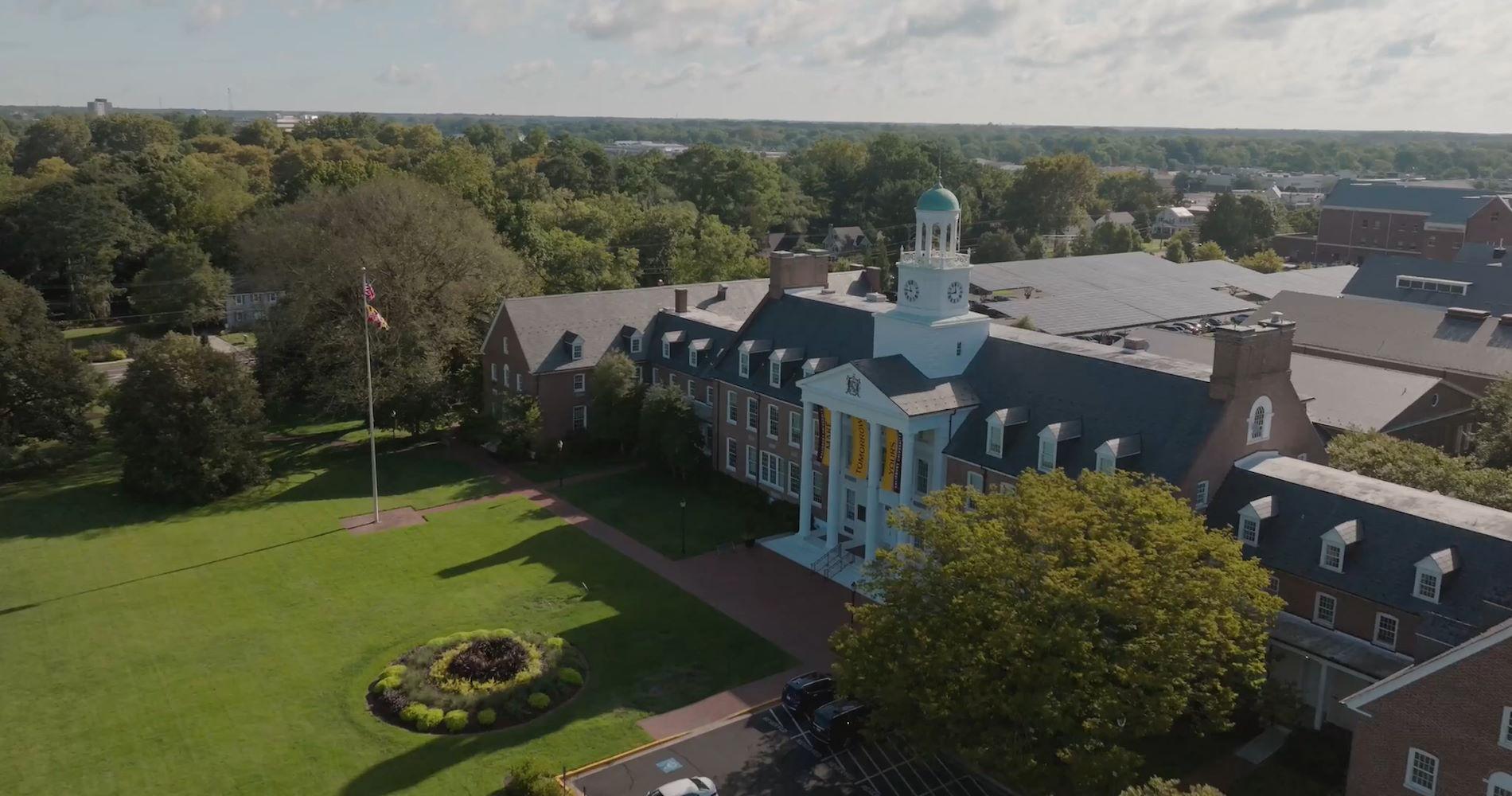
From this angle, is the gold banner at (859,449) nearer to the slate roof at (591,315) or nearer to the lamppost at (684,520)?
the lamppost at (684,520)

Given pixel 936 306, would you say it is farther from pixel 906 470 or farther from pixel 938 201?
pixel 906 470

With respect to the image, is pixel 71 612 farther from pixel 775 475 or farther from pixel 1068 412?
pixel 1068 412

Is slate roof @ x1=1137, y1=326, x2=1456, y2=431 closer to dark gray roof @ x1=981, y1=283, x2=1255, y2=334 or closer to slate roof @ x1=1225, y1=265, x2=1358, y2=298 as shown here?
dark gray roof @ x1=981, y1=283, x2=1255, y2=334

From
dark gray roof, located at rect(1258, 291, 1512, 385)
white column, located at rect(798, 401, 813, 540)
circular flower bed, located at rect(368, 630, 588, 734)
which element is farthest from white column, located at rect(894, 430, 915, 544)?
dark gray roof, located at rect(1258, 291, 1512, 385)

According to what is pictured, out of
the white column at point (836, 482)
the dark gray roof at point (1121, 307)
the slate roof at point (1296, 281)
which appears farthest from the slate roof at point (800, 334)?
the slate roof at point (1296, 281)

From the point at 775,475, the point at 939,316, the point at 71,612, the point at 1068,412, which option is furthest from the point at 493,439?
the point at 1068,412
